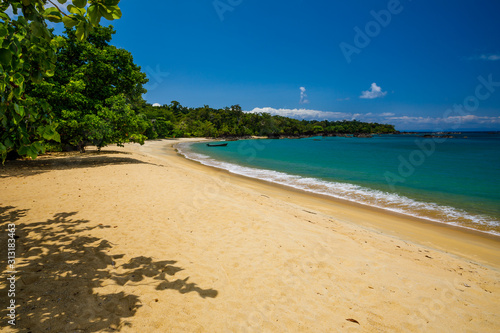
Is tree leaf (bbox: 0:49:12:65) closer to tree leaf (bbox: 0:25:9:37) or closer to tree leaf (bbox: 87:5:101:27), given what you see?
tree leaf (bbox: 0:25:9:37)

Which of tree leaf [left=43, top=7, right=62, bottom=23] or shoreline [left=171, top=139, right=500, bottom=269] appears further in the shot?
shoreline [left=171, top=139, right=500, bottom=269]

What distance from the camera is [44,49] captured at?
8.65 feet

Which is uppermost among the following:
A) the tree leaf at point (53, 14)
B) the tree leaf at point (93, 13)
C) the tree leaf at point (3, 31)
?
the tree leaf at point (53, 14)

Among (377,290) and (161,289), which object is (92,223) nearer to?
(161,289)

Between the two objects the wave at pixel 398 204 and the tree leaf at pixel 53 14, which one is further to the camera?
the wave at pixel 398 204

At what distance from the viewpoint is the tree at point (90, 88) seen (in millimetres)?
14312

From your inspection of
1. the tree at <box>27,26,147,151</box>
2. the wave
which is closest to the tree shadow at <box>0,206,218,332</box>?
the tree at <box>27,26,147,151</box>

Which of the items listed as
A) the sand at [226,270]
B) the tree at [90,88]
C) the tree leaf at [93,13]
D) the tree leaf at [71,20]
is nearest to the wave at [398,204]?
the sand at [226,270]

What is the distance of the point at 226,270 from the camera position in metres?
4.66

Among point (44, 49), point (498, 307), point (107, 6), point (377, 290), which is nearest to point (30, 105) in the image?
point (44, 49)

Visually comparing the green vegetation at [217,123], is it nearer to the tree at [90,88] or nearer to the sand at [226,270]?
the tree at [90,88]

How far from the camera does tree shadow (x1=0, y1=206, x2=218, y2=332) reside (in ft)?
9.96

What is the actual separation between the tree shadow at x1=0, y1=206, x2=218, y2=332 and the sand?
0.7 inches

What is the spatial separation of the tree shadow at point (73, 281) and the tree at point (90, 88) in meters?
11.2
